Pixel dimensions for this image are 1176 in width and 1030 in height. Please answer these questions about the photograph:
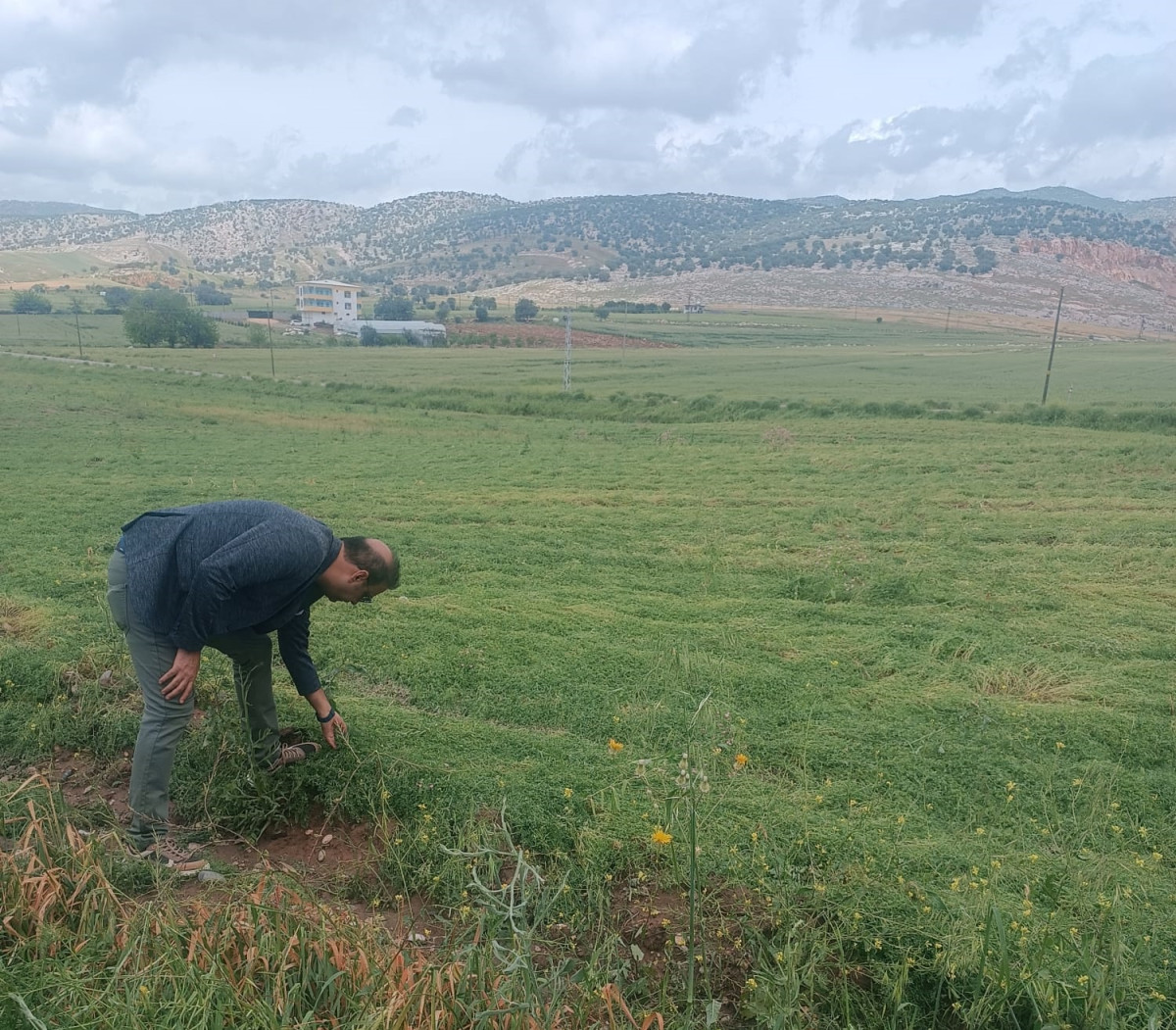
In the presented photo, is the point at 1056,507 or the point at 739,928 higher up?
the point at 739,928

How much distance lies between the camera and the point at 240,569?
3.81m

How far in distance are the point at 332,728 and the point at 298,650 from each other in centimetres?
56

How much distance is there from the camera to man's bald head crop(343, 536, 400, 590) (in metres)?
4.05

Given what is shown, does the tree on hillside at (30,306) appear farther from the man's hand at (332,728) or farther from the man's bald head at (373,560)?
the man's bald head at (373,560)

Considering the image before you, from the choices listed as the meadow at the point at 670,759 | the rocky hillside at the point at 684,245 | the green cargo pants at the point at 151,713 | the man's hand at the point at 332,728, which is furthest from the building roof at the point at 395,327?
the green cargo pants at the point at 151,713

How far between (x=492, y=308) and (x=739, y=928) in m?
78.6

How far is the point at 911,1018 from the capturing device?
3.28m

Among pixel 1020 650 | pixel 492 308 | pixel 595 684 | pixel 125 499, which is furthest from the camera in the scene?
pixel 492 308

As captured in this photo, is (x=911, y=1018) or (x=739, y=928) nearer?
(x=911, y=1018)

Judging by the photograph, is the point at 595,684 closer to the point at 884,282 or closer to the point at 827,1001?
the point at 827,1001

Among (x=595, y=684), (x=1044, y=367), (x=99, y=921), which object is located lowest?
(x=1044, y=367)

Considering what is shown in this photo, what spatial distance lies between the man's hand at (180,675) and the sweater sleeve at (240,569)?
0.04m

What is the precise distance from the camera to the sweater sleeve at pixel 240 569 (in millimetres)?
3779

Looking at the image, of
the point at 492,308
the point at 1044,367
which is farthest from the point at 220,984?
the point at 492,308
